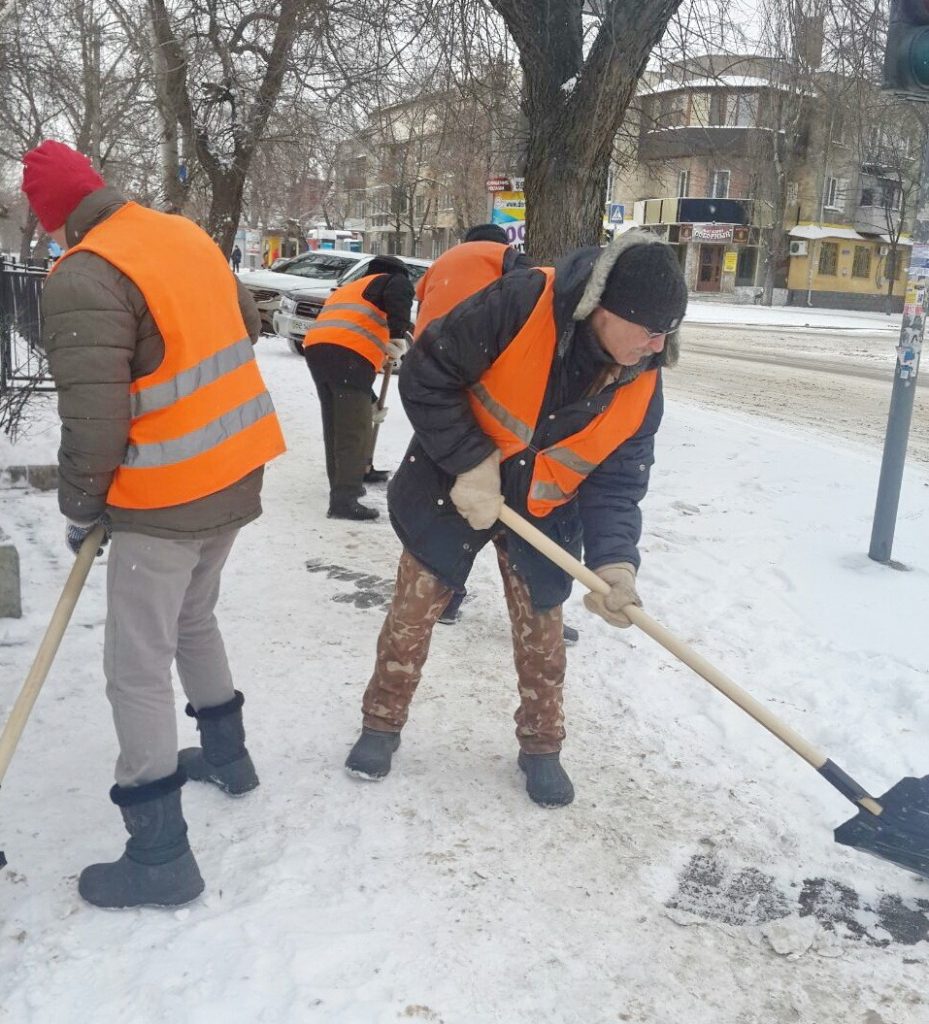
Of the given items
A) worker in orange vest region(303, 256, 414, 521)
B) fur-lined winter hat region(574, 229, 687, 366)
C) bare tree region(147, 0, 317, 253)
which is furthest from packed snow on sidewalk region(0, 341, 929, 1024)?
bare tree region(147, 0, 317, 253)

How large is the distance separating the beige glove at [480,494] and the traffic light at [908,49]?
9.94 ft

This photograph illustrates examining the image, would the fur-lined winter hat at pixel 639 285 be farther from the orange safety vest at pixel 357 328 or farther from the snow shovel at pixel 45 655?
the orange safety vest at pixel 357 328

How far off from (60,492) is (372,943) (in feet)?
4.23

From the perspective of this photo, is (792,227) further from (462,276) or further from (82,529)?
(82,529)

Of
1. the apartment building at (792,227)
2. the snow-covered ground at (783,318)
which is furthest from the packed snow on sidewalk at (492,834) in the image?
the apartment building at (792,227)

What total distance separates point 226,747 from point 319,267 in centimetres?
1366

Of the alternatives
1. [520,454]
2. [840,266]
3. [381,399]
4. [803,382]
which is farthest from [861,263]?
[520,454]

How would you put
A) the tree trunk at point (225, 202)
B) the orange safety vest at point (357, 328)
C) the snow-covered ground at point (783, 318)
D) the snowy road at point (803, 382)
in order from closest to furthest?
the orange safety vest at point (357, 328) < the snowy road at point (803, 382) < the tree trunk at point (225, 202) < the snow-covered ground at point (783, 318)

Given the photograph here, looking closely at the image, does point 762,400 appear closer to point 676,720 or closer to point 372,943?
point 676,720

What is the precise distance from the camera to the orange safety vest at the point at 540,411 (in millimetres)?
2662

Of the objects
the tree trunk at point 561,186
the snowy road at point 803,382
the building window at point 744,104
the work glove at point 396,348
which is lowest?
the snowy road at point 803,382

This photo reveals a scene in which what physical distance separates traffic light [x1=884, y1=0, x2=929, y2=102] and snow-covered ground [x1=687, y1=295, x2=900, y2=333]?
2406 cm

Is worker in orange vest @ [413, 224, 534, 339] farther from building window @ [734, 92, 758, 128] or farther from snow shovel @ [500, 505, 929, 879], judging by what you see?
building window @ [734, 92, 758, 128]

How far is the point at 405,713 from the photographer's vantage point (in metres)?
3.12
